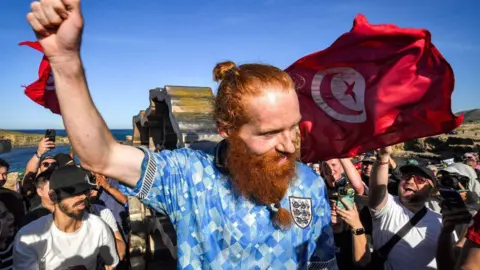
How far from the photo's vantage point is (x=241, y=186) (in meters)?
1.80

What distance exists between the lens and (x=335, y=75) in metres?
3.20

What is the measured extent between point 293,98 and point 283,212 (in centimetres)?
66

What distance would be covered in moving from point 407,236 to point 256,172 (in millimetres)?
2265

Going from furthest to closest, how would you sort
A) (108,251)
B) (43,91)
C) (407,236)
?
(43,91) → (108,251) → (407,236)

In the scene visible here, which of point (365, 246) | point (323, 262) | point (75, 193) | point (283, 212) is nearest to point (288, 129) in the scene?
point (283, 212)

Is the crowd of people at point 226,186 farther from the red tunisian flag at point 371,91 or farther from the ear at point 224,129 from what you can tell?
the red tunisian flag at point 371,91

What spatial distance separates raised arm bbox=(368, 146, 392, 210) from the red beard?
1.71 meters

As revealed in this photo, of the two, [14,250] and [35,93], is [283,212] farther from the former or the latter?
[35,93]

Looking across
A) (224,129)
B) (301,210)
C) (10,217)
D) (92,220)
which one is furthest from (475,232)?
(10,217)

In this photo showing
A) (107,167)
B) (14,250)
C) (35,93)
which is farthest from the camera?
(35,93)

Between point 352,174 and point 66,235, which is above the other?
point 352,174

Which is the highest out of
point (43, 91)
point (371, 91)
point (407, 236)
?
point (43, 91)

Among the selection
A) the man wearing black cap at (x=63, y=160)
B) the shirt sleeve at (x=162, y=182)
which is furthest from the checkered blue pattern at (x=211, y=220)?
the man wearing black cap at (x=63, y=160)

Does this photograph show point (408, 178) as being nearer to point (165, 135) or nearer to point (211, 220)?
point (211, 220)
